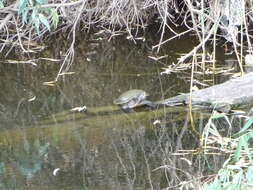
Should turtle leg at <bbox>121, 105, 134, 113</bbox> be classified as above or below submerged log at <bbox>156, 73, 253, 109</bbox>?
below

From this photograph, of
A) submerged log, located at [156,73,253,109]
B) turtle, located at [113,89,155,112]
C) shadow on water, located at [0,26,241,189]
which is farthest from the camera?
turtle, located at [113,89,155,112]

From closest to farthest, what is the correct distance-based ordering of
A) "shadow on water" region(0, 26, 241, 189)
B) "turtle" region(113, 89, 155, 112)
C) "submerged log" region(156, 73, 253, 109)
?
"shadow on water" region(0, 26, 241, 189) → "submerged log" region(156, 73, 253, 109) → "turtle" region(113, 89, 155, 112)

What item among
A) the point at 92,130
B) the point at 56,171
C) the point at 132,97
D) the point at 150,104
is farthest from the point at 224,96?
the point at 56,171

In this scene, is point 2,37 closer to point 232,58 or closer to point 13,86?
point 13,86

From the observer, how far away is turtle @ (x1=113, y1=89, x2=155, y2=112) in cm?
419

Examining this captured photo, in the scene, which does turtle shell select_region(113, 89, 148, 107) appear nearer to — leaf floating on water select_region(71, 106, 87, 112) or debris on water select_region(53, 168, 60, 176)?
leaf floating on water select_region(71, 106, 87, 112)

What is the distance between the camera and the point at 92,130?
3.81 meters

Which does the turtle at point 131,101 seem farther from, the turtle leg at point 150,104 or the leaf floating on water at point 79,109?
the leaf floating on water at point 79,109

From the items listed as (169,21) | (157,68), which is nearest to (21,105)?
(157,68)

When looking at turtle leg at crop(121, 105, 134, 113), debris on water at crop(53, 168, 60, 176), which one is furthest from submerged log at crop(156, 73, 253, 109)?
debris on water at crop(53, 168, 60, 176)

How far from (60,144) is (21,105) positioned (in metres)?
0.84

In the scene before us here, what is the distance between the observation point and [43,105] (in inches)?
169

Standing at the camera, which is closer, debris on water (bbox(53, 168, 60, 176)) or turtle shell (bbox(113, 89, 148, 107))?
debris on water (bbox(53, 168, 60, 176))

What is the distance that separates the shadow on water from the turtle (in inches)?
3.7
